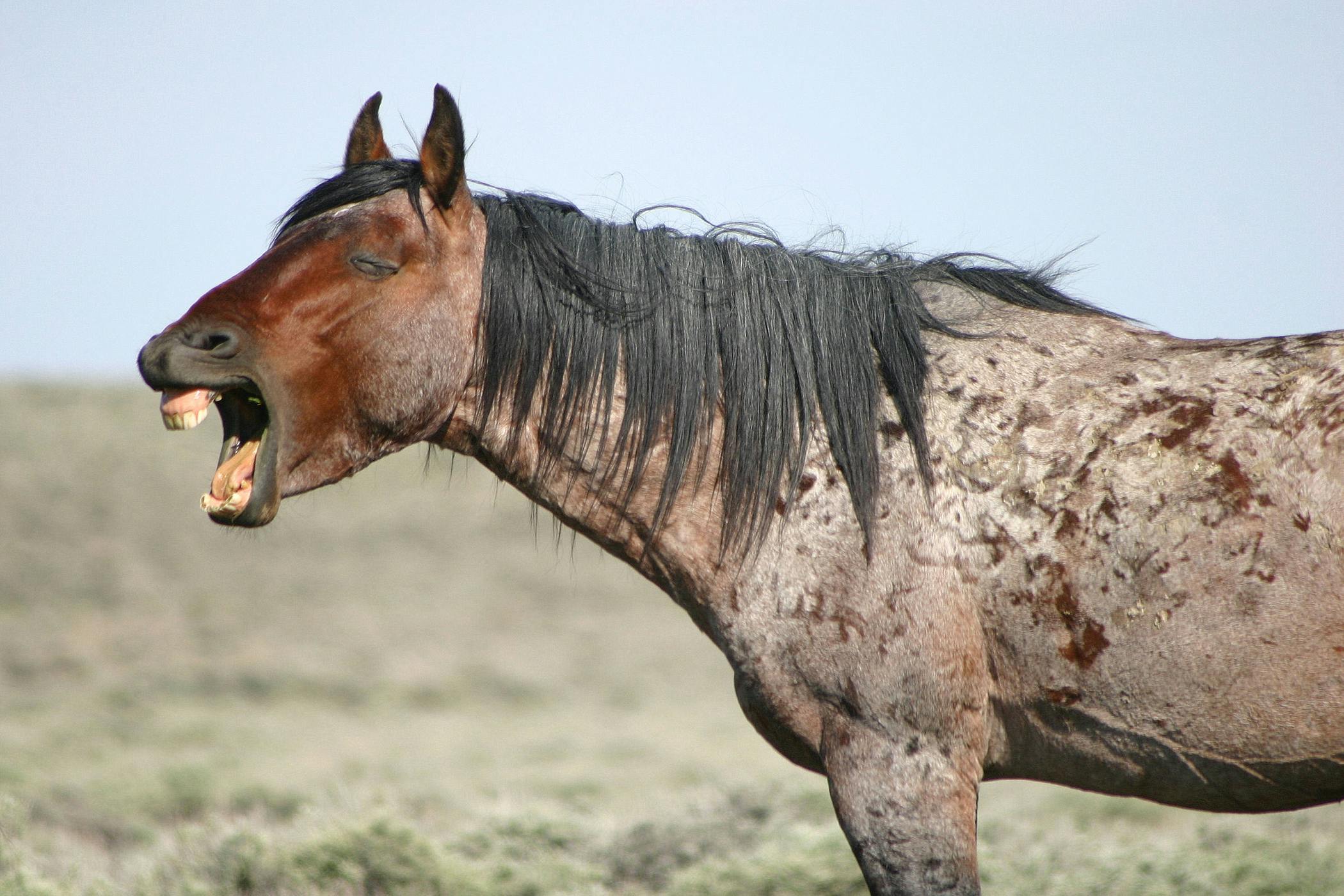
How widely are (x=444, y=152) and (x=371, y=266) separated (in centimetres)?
34

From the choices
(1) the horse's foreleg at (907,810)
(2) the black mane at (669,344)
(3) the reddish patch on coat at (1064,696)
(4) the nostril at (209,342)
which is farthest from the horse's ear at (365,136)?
(3) the reddish patch on coat at (1064,696)

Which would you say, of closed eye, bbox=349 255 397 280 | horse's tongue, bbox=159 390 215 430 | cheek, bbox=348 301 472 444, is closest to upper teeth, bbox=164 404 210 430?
horse's tongue, bbox=159 390 215 430

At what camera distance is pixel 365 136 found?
3.18 m

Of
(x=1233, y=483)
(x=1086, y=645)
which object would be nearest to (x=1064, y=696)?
(x=1086, y=645)

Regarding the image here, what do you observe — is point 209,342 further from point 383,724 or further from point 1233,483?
point 383,724

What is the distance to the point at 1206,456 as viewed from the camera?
8.11 feet

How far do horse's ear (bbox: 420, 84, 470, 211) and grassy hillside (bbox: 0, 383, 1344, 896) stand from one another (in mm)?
859

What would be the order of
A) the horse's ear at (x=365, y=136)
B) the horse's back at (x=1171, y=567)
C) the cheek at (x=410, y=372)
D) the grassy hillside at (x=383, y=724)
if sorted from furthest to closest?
the grassy hillside at (x=383, y=724), the horse's ear at (x=365, y=136), the cheek at (x=410, y=372), the horse's back at (x=1171, y=567)

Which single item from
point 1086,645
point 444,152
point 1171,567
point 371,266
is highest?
point 444,152

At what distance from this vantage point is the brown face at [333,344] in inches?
102

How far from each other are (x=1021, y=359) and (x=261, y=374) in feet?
6.25

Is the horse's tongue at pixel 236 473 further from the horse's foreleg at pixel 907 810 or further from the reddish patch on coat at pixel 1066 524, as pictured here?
the reddish patch on coat at pixel 1066 524

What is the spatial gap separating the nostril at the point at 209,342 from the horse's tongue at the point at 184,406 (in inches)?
4.4

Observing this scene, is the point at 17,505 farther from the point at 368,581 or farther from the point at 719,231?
the point at 719,231
